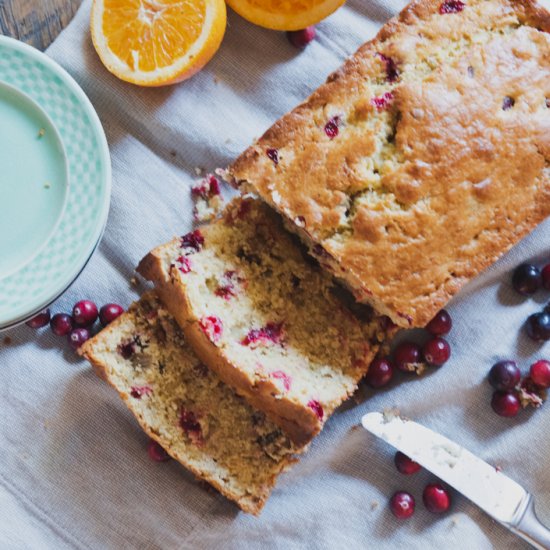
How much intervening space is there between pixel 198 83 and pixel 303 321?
1.29m

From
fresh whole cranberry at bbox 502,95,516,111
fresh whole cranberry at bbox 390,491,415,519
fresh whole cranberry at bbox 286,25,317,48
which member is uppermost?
fresh whole cranberry at bbox 502,95,516,111

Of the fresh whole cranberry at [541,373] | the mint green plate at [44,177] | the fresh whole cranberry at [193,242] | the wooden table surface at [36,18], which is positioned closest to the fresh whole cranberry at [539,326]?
the fresh whole cranberry at [541,373]

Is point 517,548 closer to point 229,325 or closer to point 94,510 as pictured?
point 229,325

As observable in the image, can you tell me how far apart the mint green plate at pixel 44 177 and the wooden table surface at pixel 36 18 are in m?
0.27

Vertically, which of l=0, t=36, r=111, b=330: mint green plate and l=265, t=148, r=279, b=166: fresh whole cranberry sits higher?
l=265, t=148, r=279, b=166: fresh whole cranberry

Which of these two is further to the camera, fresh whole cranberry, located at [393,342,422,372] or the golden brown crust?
fresh whole cranberry, located at [393,342,422,372]

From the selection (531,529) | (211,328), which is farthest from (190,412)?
(531,529)

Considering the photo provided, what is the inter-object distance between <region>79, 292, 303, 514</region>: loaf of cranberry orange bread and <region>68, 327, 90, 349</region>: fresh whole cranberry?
175mm

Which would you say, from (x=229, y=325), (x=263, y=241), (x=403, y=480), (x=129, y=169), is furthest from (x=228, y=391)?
(x=129, y=169)

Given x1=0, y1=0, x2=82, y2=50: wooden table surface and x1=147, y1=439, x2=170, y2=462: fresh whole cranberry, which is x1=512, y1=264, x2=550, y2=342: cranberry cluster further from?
x1=0, y1=0, x2=82, y2=50: wooden table surface

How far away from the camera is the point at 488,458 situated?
3.69 m

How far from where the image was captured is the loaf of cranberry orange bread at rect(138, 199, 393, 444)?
3.30m

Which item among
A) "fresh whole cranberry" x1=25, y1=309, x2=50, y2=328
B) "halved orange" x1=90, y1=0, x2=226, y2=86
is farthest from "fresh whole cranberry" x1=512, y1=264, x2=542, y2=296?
"fresh whole cranberry" x1=25, y1=309, x2=50, y2=328

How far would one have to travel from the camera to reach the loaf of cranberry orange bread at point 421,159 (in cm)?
322
